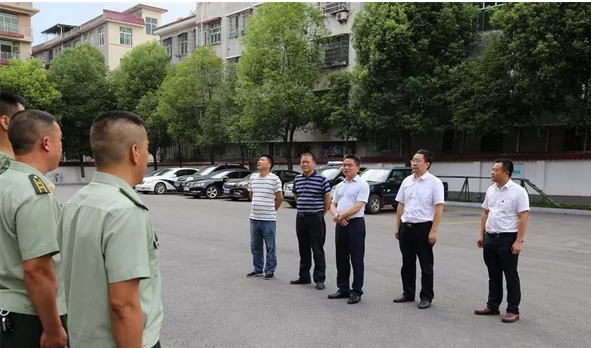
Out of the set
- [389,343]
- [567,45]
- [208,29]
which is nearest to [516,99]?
[567,45]

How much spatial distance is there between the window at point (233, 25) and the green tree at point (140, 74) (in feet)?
20.1

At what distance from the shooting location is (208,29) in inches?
1420

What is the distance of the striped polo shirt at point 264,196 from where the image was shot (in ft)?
22.3

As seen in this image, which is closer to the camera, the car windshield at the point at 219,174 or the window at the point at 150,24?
the car windshield at the point at 219,174

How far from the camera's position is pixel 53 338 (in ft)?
7.55

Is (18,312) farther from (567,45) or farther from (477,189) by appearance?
(477,189)

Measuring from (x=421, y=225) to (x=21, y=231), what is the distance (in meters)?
4.42

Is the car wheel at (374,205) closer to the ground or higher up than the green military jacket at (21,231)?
closer to the ground

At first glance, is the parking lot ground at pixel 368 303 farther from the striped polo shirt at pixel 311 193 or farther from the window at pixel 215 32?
the window at pixel 215 32

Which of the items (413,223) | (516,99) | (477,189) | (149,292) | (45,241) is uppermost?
(516,99)

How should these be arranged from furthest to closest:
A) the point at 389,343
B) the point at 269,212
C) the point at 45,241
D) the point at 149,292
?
the point at 269,212, the point at 389,343, the point at 45,241, the point at 149,292

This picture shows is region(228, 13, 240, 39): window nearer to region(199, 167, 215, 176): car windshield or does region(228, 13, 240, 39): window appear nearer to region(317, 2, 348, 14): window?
region(317, 2, 348, 14): window

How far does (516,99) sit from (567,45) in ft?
9.96

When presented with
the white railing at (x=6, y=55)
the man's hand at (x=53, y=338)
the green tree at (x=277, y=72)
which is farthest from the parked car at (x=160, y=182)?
the white railing at (x=6, y=55)
